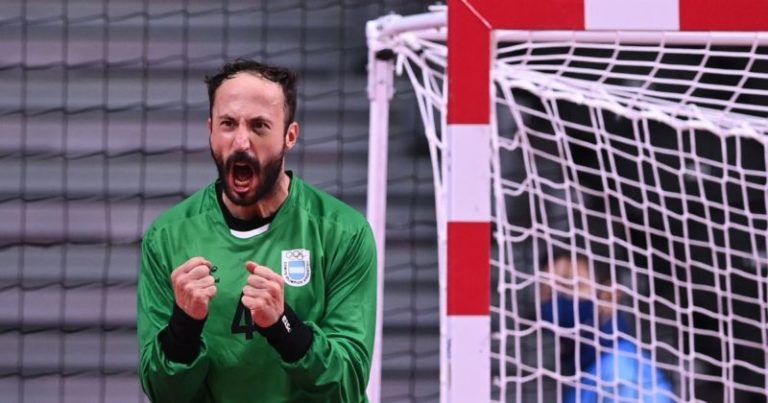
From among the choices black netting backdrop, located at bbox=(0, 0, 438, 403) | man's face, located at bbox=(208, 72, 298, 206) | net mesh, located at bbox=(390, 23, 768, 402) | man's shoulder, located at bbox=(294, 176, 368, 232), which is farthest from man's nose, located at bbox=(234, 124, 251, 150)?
black netting backdrop, located at bbox=(0, 0, 438, 403)

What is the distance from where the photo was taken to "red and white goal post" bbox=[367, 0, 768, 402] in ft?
8.64

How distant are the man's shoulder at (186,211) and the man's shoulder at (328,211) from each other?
0.17m

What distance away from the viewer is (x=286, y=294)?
2438 mm

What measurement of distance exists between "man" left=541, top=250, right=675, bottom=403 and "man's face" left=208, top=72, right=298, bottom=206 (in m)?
1.55

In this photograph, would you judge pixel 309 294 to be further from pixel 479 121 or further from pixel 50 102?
pixel 50 102

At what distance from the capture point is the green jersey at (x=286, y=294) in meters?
2.37

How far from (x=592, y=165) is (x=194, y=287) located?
3.14 meters

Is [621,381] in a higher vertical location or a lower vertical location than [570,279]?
lower

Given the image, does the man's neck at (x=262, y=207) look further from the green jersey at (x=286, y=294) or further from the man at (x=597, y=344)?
the man at (x=597, y=344)


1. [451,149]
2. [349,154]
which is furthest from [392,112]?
[451,149]

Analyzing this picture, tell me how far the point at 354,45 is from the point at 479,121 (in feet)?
10.3

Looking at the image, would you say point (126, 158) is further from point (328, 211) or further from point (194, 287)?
point (194, 287)

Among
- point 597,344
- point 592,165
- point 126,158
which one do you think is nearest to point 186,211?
point 597,344

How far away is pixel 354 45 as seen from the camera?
5707mm
